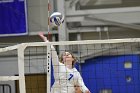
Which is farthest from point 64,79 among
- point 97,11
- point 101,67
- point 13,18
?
point 13,18

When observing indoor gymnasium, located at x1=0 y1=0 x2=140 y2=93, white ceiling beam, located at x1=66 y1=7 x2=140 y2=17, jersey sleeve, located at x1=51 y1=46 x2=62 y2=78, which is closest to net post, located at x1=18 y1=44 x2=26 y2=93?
jersey sleeve, located at x1=51 y1=46 x2=62 y2=78

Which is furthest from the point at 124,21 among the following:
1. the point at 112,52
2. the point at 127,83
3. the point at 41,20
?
the point at 41,20

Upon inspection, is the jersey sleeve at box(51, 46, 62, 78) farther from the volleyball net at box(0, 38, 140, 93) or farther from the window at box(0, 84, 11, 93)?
the window at box(0, 84, 11, 93)

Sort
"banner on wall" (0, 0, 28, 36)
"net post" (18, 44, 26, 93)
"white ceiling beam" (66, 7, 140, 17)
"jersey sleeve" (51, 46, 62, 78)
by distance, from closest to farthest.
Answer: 1. "net post" (18, 44, 26, 93)
2. "jersey sleeve" (51, 46, 62, 78)
3. "white ceiling beam" (66, 7, 140, 17)
4. "banner on wall" (0, 0, 28, 36)

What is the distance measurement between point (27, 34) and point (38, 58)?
0.55m

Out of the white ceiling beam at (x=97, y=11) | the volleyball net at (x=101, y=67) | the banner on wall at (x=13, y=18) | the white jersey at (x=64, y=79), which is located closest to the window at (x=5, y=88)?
the volleyball net at (x=101, y=67)

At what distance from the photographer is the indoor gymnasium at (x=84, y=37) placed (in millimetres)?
6984

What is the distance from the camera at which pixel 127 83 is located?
7012mm

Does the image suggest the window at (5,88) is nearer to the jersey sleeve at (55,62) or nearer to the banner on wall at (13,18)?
the banner on wall at (13,18)

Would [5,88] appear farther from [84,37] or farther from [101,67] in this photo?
[101,67]

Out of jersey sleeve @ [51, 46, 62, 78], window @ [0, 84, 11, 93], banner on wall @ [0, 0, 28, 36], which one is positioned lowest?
window @ [0, 84, 11, 93]

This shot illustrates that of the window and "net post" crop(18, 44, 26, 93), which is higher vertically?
"net post" crop(18, 44, 26, 93)

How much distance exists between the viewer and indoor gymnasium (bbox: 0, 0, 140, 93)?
6984mm

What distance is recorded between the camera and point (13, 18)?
7.40 metres
